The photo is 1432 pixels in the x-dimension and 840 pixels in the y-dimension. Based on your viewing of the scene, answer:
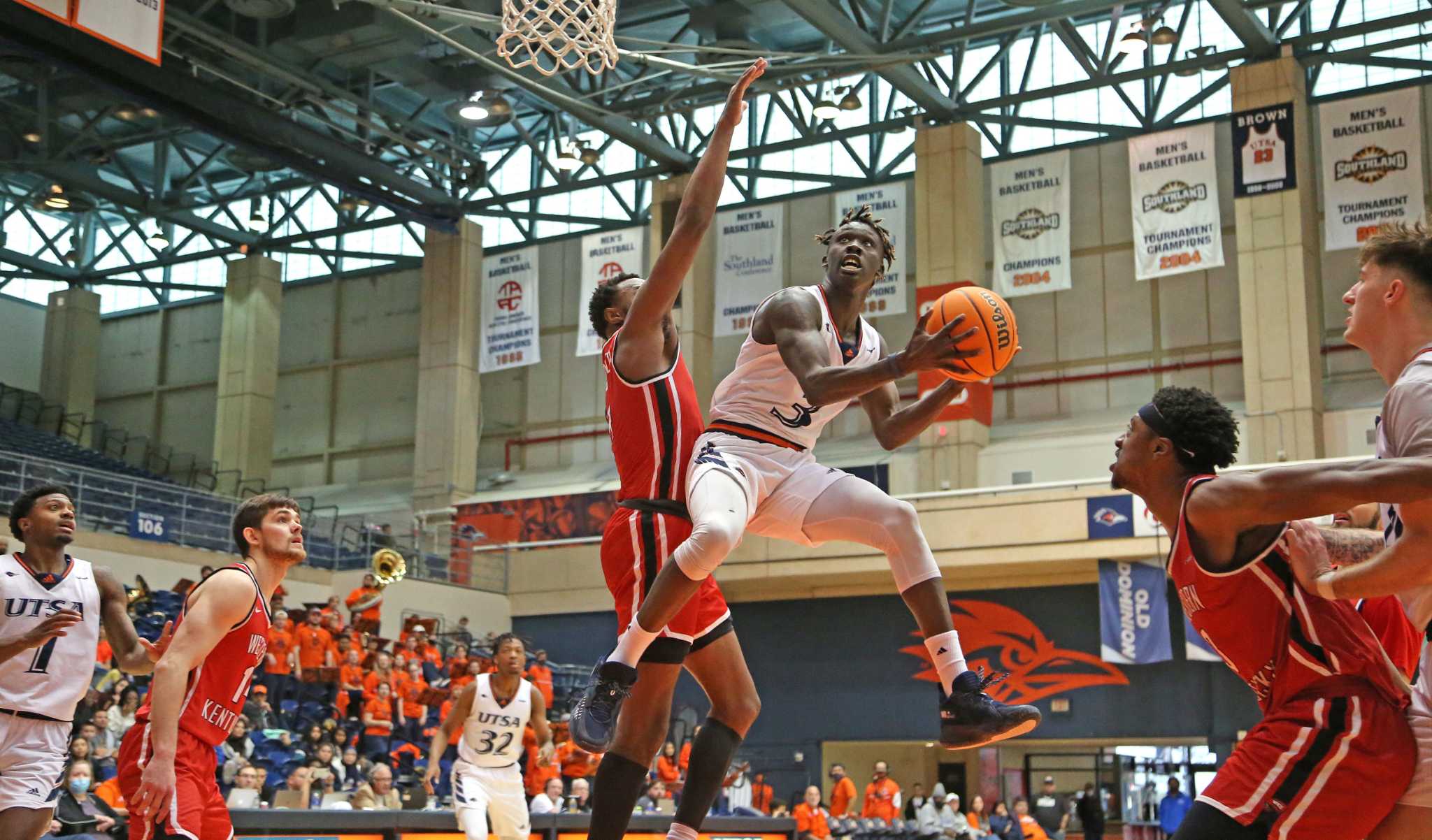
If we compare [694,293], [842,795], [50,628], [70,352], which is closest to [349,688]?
[842,795]

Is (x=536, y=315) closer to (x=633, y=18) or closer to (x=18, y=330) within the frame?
(x=633, y=18)

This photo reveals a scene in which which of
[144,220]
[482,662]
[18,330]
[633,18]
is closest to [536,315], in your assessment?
[633,18]

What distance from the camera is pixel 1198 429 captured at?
396 cm

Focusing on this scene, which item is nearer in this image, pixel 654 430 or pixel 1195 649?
pixel 654 430

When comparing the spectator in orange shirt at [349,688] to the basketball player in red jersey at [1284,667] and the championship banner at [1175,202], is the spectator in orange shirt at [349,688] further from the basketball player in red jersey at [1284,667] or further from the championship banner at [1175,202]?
the basketball player in red jersey at [1284,667]

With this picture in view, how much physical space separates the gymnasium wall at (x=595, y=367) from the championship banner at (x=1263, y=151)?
2607mm

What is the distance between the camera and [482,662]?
22.1 m

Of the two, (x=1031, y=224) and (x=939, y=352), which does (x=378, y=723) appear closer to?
(x=1031, y=224)

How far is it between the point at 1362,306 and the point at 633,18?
79.6 feet

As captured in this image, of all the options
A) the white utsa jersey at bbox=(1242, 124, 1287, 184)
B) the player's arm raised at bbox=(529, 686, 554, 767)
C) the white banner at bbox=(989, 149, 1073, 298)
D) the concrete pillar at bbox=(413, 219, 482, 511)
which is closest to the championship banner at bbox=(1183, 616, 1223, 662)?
the white banner at bbox=(989, 149, 1073, 298)

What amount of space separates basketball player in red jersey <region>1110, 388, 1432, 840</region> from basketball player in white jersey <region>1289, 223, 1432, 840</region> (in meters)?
0.06

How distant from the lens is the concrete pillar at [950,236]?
2664cm

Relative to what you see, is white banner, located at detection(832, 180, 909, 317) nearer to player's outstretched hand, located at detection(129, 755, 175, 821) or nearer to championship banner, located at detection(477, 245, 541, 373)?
championship banner, located at detection(477, 245, 541, 373)

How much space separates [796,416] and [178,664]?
7.91 feet
